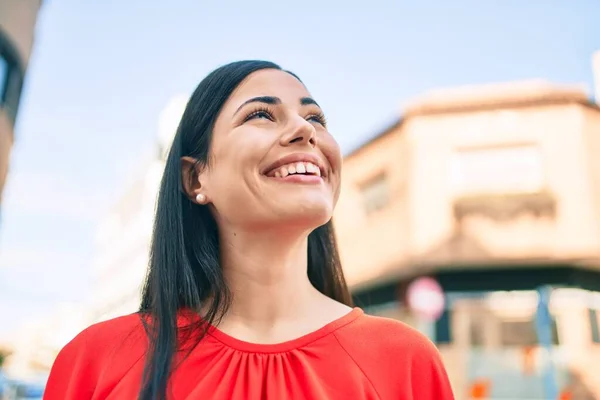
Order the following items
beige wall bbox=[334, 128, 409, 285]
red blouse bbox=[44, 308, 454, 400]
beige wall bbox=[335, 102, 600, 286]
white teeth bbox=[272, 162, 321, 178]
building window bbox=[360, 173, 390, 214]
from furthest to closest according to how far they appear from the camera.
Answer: building window bbox=[360, 173, 390, 214]
beige wall bbox=[334, 128, 409, 285]
beige wall bbox=[335, 102, 600, 286]
white teeth bbox=[272, 162, 321, 178]
red blouse bbox=[44, 308, 454, 400]

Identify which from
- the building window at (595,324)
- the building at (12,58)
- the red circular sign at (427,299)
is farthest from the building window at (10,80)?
the building window at (595,324)

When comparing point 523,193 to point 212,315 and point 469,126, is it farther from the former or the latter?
point 212,315

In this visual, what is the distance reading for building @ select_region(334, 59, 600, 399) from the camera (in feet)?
35.0

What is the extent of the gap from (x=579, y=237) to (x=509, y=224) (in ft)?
4.26

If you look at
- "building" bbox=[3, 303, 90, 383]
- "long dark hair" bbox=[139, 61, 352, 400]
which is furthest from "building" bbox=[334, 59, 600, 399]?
"building" bbox=[3, 303, 90, 383]

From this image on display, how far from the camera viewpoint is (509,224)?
447 inches

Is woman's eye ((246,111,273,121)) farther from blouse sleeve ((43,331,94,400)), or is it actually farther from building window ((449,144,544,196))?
building window ((449,144,544,196))

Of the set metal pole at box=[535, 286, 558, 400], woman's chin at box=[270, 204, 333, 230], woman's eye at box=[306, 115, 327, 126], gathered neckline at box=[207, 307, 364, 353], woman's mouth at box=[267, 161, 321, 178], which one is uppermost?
woman's eye at box=[306, 115, 327, 126]

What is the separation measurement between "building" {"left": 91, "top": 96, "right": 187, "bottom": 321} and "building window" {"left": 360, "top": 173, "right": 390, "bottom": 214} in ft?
26.8

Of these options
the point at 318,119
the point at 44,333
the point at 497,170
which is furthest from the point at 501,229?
the point at 44,333

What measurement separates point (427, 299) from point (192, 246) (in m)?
10.1

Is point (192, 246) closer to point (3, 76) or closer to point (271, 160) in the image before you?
point (271, 160)

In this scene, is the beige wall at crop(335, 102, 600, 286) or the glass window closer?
the glass window

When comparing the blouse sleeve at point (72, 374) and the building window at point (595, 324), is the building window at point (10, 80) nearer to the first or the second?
the blouse sleeve at point (72, 374)
